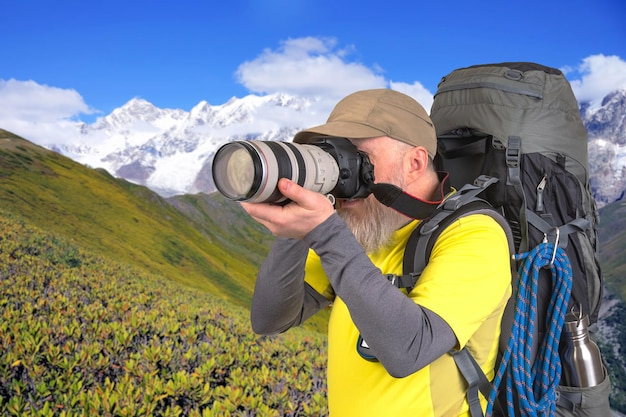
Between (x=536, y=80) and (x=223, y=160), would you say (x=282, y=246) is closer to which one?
(x=223, y=160)

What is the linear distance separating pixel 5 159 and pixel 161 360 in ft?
182

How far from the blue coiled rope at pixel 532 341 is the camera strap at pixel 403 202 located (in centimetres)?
65

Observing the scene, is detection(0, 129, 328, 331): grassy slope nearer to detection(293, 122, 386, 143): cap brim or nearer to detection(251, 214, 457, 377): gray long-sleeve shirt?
detection(293, 122, 386, 143): cap brim

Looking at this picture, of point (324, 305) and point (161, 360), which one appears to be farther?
point (161, 360)

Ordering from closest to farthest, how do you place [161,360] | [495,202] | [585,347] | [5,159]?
[585,347]
[495,202]
[161,360]
[5,159]

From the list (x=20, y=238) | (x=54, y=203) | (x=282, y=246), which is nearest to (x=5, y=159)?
(x=54, y=203)

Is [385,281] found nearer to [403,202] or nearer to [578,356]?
[403,202]

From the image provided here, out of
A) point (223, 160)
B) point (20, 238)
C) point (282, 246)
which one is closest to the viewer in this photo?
point (223, 160)

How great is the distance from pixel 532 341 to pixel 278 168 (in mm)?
1934

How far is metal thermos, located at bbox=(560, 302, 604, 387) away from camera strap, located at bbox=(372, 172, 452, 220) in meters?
1.25

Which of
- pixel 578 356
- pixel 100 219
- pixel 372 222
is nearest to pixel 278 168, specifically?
pixel 372 222

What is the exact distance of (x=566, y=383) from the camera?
3.42 m

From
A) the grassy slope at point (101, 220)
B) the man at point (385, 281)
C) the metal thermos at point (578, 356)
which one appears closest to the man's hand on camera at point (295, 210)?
the man at point (385, 281)

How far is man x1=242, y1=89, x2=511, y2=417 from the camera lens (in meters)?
2.33
